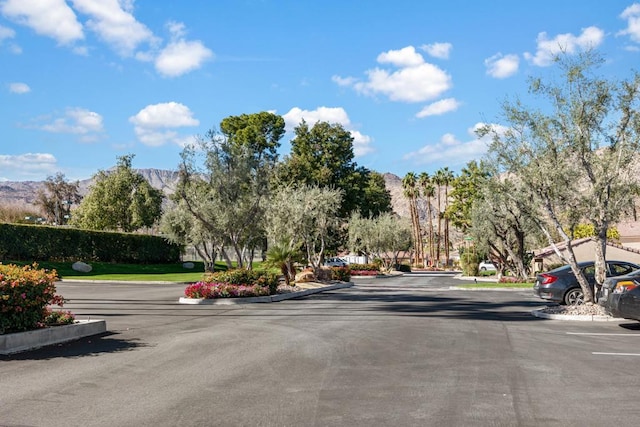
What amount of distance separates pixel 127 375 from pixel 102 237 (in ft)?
151

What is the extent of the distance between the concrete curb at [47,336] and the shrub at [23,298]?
0.88ft

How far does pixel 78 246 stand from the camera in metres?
47.9

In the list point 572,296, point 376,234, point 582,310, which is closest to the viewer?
point 582,310

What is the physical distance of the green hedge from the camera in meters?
42.1

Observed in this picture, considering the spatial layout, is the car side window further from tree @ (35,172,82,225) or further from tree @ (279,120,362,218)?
tree @ (35,172,82,225)

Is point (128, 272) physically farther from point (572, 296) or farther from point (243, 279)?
point (572, 296)

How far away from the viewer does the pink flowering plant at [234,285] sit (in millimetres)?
20812

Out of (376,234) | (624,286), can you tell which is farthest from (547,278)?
(376,234)

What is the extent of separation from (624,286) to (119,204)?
67.5 metres

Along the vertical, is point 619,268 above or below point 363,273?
above

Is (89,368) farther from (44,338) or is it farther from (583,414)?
(583,414)

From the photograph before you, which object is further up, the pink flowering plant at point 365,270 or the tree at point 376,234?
the tree at point 376,234

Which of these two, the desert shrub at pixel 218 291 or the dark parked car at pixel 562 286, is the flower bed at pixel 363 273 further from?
the dark parked car at pixel 562 286

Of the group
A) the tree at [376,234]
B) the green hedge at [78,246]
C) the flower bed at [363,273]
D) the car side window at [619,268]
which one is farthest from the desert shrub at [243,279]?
the tree at [376,234]
